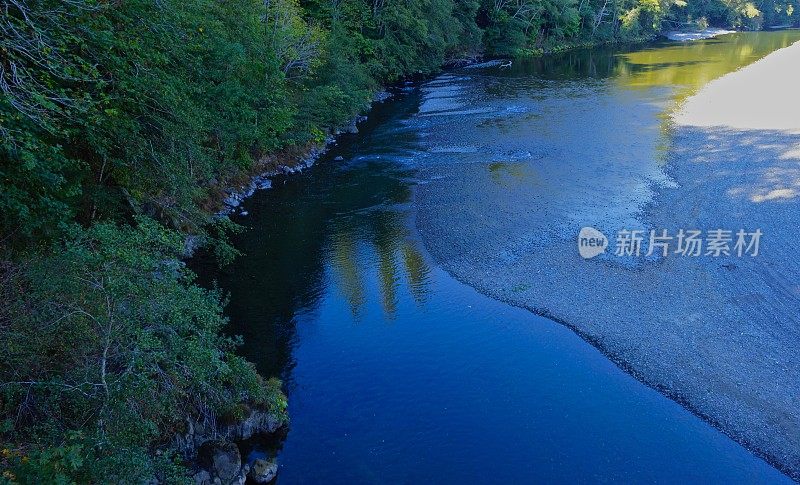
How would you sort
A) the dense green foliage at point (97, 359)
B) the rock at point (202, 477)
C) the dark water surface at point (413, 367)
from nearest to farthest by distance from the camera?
the dense green foliage at point (97, 359)
the rock at point (202, 477)
the dark water surface at point (413, 367)

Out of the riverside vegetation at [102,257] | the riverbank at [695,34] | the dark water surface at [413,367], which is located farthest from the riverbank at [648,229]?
the riverbank at [695,34]

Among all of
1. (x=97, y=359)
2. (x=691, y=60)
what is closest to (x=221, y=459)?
(x=97, y=359)

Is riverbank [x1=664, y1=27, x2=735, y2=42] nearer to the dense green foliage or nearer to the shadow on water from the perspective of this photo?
the shadow on water

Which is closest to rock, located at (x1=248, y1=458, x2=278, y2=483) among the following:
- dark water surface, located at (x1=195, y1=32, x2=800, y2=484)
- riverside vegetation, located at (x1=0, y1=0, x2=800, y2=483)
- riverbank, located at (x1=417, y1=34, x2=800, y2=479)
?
dark water surface, located at (x1=195, y1=32, x2=800, y2=484)

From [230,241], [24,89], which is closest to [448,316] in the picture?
[230,241]

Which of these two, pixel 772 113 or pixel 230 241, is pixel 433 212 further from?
pixel 772 113

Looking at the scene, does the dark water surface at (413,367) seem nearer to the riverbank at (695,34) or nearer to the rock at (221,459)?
the rock at (221,459)

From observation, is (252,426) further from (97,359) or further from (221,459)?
(97,359)
